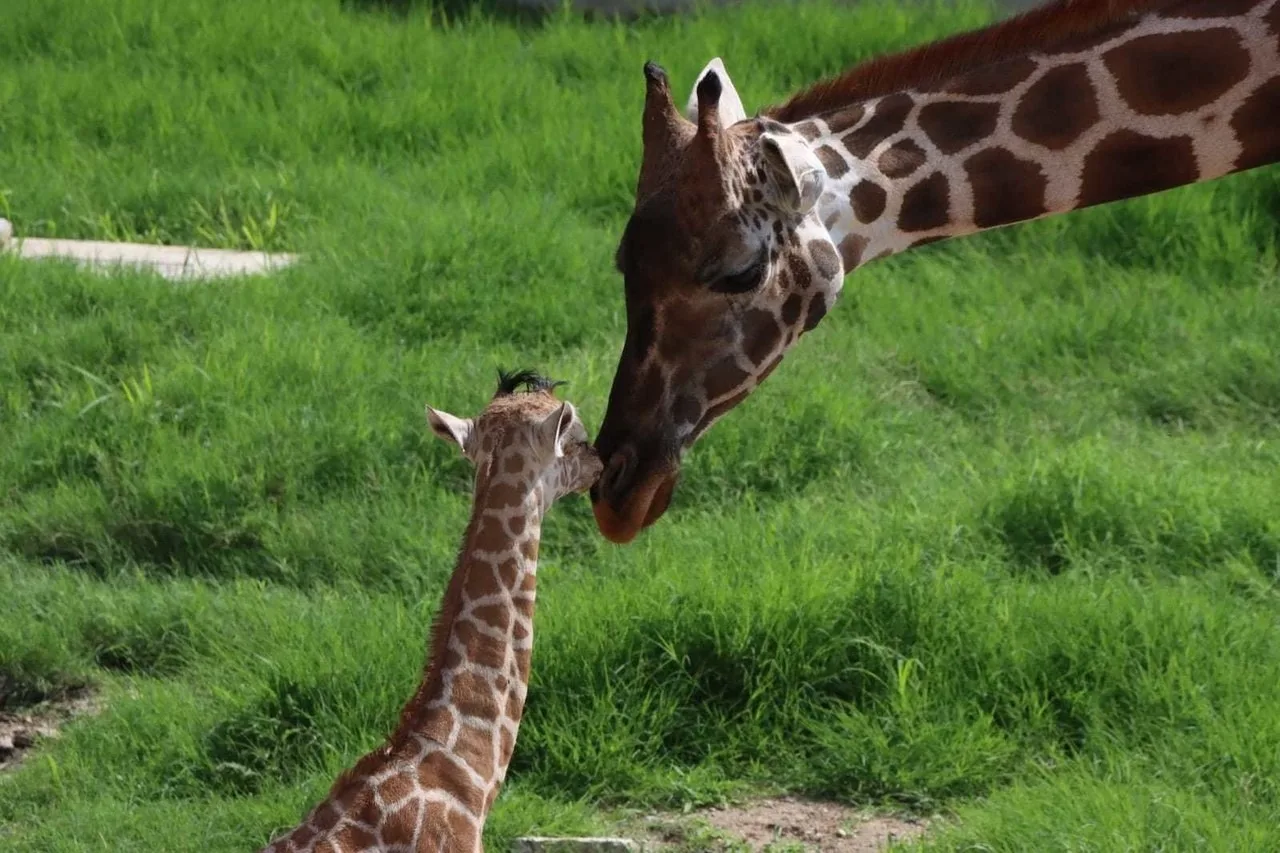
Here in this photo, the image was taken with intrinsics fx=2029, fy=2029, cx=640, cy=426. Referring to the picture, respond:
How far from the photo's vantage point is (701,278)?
3859mm

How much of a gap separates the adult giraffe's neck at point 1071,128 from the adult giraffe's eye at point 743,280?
27 centimetres

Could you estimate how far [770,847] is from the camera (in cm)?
473

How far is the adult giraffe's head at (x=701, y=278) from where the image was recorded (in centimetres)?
381

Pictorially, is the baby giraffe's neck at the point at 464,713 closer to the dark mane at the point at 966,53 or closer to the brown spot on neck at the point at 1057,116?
the dark mane at the point at 966,53

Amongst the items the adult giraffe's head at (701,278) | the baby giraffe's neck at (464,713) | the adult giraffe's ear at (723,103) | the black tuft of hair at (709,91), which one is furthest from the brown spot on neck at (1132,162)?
the baby giraffe's neck at (464,713)

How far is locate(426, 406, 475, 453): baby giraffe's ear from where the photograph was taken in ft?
13.6

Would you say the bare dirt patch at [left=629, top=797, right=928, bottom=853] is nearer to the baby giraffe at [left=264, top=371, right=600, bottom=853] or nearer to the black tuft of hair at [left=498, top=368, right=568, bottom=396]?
the baby giraffe at [left=264, top=371, right=600, bottom=853]

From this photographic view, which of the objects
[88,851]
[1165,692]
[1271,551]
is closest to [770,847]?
[1165,692]

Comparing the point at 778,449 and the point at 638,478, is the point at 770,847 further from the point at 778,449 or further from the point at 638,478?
the point at 778,449

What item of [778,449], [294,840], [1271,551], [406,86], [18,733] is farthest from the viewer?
[406,86]

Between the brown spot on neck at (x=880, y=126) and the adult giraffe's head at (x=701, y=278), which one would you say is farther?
the brown spot on neck at (x=880, y=126)

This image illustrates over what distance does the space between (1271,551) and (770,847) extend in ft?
6.47

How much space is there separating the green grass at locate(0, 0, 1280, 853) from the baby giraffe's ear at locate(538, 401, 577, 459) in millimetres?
1178

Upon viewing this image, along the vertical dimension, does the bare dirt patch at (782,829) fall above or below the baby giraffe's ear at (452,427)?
below
